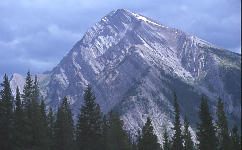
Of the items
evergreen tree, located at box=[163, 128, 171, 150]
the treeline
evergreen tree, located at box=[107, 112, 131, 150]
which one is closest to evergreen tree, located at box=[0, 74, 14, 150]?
the treeline

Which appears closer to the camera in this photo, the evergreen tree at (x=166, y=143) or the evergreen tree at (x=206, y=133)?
the evergreen tree at (x=206, y=133)

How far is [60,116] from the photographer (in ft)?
273

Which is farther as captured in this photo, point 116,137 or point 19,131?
point 116,137

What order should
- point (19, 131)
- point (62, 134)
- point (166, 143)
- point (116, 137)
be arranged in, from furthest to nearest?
point (166, 143) < point (116, 137) < point (62, 134) < point (19, 131)

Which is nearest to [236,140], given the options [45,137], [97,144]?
[97,144]

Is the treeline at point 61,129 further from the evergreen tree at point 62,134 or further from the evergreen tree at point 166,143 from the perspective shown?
the evergreen tree at point 166,143

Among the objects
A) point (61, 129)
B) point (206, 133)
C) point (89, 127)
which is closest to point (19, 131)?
point (89, 127)

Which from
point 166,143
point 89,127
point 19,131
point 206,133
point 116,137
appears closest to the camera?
point 19,131

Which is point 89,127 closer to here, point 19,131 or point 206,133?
point 19,131

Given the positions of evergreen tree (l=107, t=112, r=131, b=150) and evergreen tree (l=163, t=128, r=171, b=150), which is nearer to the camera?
evergreen tree (l=107, t=112, r=131, b=150)

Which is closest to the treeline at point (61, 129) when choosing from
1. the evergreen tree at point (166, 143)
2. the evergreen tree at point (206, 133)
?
the evergreen tree at point (206, 133)

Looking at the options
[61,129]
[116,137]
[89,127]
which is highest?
[116,137]

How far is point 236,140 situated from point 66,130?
3903 centimetres

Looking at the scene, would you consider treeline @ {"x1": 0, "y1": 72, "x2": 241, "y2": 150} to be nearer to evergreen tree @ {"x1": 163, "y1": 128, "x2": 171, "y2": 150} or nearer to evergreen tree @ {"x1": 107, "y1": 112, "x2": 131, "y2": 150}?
evergreen tree @ {"x1": 107, "y1": 112, "x2": 131, "y2": 150}
